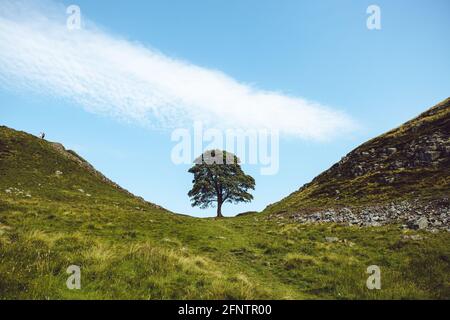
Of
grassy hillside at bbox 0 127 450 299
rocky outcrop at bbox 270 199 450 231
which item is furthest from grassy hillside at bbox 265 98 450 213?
grassy hillside at bbox 0 127 450 299

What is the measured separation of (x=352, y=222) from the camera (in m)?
31.7

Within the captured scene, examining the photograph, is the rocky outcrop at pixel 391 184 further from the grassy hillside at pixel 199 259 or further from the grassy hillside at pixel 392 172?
the grassy hillside at pixel 199 259

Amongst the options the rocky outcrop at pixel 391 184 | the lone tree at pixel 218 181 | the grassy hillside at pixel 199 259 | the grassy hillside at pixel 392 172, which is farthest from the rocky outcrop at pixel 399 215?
the lone tree at pixel 218 181

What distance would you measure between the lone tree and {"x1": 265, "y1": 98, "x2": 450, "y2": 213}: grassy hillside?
1212 cm

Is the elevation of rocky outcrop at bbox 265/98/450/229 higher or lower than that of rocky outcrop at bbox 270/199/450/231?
higher

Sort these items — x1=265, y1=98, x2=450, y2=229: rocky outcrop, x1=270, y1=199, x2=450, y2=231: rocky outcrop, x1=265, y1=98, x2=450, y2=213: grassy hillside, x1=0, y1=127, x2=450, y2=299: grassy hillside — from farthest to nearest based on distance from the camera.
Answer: x1=265, y1=98, x2=450, y2=213: grassy hillside → x1=265, y1=98, x2=450, y2=229: rocky outcrop → x1=270, y1=199, x2=450, y2=231: rocky outcrop → x1=0, y1=127, x2=450, y2=299: grassy hillside

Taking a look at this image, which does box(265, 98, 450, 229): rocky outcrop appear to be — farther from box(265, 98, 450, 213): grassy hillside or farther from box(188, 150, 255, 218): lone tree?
box(188, 150, 255, 218): lone tree

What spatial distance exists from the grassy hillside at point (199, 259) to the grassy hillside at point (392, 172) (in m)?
18.0

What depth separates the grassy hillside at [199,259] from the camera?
11.8m

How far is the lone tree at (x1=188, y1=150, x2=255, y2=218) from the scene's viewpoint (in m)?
67.1
